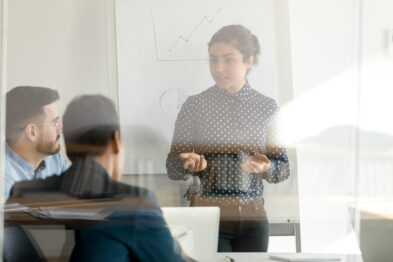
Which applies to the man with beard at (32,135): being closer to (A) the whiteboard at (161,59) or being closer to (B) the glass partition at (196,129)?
(B) the glass partition at (196,129)

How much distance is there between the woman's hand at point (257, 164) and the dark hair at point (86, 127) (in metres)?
0.35

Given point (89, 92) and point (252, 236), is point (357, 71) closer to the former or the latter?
point (252, 236)

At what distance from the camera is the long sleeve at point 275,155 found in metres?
1.27

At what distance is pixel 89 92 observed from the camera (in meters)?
1.34

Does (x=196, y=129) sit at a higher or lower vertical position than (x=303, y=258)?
higher

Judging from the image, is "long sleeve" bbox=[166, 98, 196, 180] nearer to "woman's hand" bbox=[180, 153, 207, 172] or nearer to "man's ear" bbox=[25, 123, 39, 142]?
"woman's hand" bbox=[180, 153, 207, 172]

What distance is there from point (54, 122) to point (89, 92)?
12 cm

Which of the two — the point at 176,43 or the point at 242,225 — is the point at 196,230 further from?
the point at 176,43

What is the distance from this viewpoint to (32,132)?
4.52ft

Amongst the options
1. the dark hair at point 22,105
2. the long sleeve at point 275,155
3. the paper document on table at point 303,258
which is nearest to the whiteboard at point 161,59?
the long sleeve at point 275,155

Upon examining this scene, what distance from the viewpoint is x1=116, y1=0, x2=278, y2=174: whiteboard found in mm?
1303

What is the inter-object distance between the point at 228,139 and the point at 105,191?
34 centimetres

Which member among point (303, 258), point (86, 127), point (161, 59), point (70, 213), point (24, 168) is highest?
point (161, 59)

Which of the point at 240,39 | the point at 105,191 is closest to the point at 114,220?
the point at 105,191
